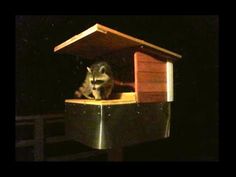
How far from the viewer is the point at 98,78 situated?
2133 mm

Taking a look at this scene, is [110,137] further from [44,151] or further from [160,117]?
[44,151]

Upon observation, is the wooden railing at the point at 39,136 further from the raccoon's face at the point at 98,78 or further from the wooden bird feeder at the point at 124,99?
the raccoon's face at the point at 98,78

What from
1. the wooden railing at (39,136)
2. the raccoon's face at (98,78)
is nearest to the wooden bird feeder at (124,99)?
the raccoon's face at (98,78)

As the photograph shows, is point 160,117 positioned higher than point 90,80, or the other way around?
point 90,80

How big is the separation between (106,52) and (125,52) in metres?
0.22

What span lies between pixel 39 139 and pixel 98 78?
1.13 meters

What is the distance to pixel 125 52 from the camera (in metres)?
2.37

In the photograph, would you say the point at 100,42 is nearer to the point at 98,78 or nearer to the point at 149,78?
the point at 98,78

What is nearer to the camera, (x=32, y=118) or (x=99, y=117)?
(x=99, y=117)

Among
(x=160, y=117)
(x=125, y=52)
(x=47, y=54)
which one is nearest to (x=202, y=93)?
(x=160, y=117)

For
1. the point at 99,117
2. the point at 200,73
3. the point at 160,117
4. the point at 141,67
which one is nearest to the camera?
the point at 99,117

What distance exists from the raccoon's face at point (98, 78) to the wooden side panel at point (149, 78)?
0.25 metres

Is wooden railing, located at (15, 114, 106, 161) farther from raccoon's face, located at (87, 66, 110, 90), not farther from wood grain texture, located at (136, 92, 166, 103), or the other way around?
wood grain texture, located at (136, 92, 166, 103)

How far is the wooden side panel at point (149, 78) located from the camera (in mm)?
2158
